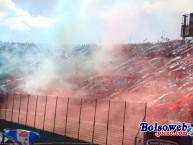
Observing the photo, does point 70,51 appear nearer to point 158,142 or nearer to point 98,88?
point 98,88

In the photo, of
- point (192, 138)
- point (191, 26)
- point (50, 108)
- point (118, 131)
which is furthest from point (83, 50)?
point (192, 138)

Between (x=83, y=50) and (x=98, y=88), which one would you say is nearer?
(x=98, y=88)

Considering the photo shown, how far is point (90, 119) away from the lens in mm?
38375

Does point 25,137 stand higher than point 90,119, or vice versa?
point 25,137

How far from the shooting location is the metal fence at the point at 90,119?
30.8 meters

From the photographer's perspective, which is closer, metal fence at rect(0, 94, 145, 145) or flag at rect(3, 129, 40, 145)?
flag at rect(3, 129, 40, 145)

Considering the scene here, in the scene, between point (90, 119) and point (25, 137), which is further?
point (90, 119)

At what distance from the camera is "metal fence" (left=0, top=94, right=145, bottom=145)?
30.8 metres

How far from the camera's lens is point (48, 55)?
70938 mm

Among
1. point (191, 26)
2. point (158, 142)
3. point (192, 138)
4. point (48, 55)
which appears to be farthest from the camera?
point (48, 55)

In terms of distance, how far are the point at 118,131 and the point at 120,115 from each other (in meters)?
4.55

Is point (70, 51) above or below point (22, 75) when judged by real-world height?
above

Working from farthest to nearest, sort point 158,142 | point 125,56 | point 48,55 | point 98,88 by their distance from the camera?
point 48,55 → point 125,56 → point 98,88 → point 158,142

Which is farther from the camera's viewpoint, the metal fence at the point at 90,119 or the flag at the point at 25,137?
the metal fence at the point at 90,119
